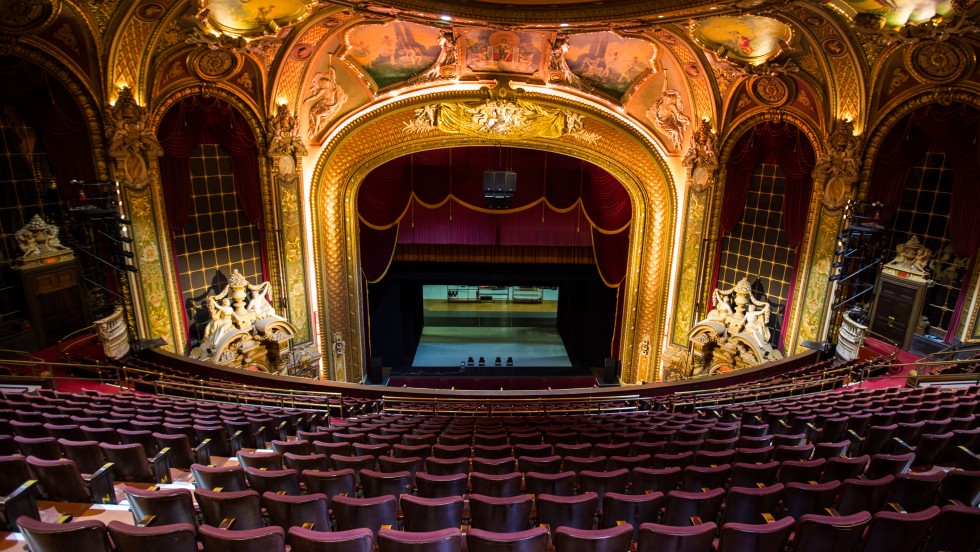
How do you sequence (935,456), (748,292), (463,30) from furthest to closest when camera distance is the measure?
(748,292) → (463,30) → (935,456)

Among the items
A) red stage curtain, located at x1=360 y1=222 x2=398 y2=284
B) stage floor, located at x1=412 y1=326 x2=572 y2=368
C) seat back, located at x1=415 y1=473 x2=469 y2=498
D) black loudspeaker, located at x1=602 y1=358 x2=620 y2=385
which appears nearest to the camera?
seat back, located at x1=415 y1=473 x2=469 y2=498

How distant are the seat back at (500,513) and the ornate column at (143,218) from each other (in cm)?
900

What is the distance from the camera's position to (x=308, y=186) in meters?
12.6

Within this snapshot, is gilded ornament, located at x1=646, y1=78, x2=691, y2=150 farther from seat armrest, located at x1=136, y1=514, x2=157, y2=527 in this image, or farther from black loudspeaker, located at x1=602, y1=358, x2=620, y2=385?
seat armrest, located at x1=136, y1=514, x2=157, y2=527

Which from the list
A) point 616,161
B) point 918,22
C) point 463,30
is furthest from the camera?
point 616,161

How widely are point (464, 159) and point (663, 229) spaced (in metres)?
5.31

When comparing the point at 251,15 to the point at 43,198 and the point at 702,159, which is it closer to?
the point at 43,198

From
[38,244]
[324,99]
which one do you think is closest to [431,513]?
[38,244]

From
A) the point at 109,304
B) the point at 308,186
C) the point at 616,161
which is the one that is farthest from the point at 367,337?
the point at 616,161

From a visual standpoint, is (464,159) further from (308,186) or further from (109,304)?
(109,304)

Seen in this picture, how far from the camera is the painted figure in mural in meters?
11.7

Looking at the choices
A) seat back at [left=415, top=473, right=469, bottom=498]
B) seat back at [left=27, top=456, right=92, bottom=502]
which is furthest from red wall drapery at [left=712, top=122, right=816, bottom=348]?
seat back at [left=27, top=456, right=92, bottom=502]

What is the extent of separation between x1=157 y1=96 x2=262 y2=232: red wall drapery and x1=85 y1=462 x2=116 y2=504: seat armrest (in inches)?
316

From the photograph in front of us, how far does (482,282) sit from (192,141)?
29.2 ft
